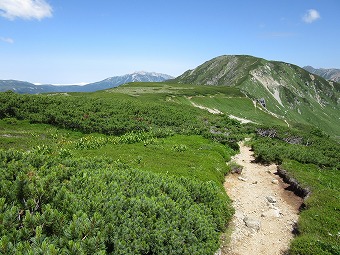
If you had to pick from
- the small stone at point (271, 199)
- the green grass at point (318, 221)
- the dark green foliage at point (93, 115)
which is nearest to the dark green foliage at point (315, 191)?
the green grass at point (318, 221)

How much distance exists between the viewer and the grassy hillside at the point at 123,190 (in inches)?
354

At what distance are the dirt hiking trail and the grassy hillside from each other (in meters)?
1.12

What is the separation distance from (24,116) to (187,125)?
27550 millimetres

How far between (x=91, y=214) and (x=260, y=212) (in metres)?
14.7

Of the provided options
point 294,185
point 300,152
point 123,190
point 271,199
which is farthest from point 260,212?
point 300,152

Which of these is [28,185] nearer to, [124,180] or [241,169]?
[124,180]

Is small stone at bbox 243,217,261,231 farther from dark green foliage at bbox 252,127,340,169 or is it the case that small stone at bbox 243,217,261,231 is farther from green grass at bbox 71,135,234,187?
dark green foliage at bbox 252,127,340,169

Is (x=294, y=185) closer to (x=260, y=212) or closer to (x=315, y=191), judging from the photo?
(x=315, y=191)

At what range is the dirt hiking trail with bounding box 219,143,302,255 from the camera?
1638 centimetres

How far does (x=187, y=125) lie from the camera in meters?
51.3

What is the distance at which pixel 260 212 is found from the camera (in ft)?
68.4

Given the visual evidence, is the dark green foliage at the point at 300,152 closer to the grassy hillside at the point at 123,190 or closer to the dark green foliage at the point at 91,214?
the grassy hillside at the point at 123,190

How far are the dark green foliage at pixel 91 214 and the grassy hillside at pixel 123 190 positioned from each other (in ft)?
0.13

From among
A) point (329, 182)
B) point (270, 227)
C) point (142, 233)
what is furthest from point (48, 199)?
point (329, 182)
